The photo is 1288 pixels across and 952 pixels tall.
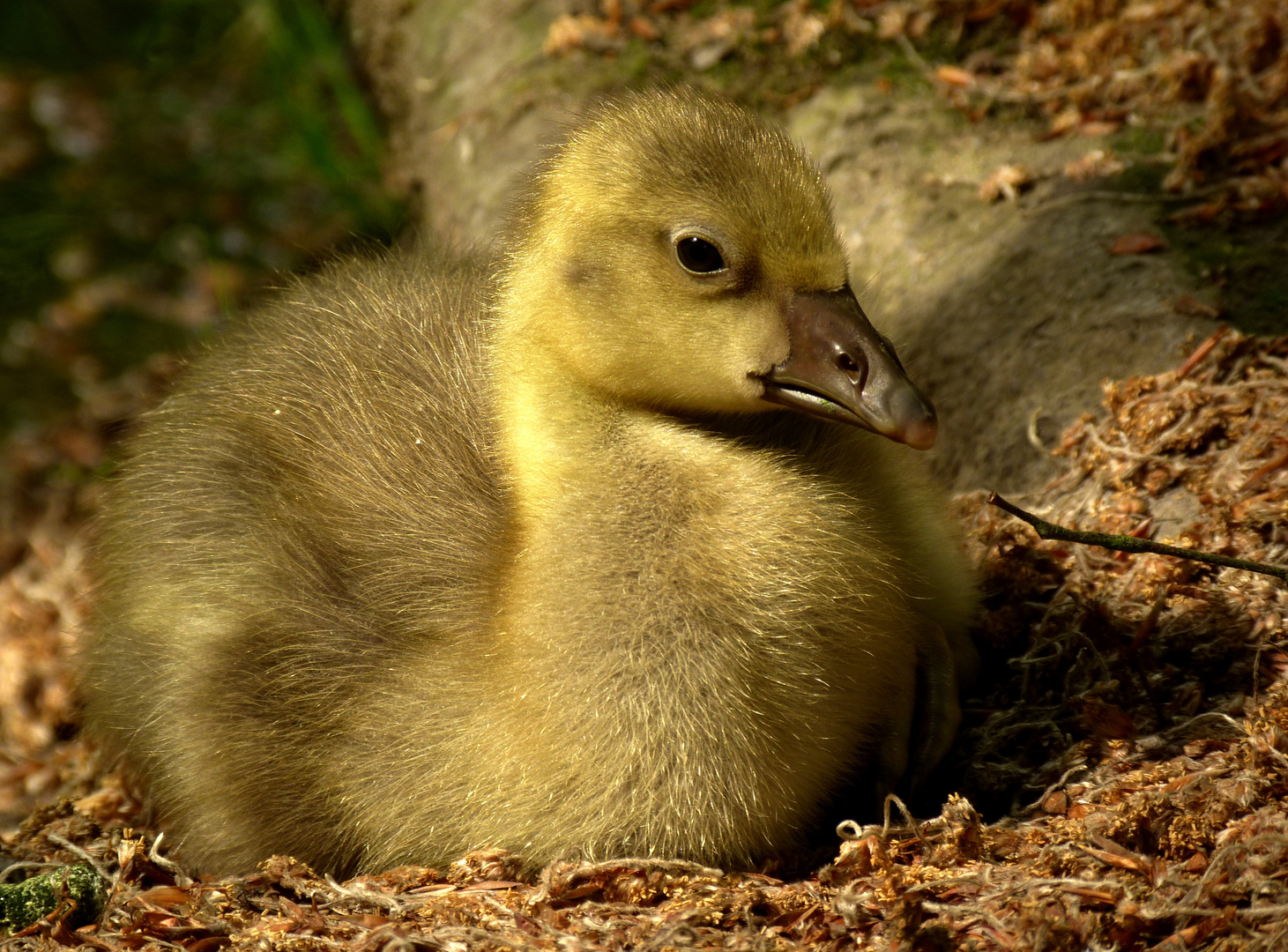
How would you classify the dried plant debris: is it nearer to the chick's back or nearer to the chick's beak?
the chick's beak

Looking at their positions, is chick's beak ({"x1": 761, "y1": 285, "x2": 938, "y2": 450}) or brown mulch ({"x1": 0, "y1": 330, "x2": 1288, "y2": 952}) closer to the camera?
brown mulch ({"x1": 0, "y1": 330, "x2": 1288, "y2": 952})

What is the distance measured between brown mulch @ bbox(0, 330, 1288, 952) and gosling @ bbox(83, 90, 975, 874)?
133 millimetres

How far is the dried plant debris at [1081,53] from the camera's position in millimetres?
3365

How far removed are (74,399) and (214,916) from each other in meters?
3.39

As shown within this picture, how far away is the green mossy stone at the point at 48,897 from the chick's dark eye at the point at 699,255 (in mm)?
1701

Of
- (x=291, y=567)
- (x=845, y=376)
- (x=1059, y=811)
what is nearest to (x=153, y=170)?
(x=291, y=567)

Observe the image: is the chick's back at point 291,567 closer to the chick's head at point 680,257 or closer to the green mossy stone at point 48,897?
the green mossy stone at point 48,897

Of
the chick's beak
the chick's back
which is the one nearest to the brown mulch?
the chick's back

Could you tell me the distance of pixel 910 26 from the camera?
4.16 metres

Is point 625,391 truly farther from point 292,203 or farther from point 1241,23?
point 292,203

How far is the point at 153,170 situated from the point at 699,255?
447 centimetres

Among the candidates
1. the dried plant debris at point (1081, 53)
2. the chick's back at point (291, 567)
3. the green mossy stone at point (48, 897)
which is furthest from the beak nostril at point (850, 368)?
the green mossy stone at point (48, 897)

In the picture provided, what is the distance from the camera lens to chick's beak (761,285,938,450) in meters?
2.05

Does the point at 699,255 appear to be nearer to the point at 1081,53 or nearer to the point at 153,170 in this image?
the point at 1081,53
